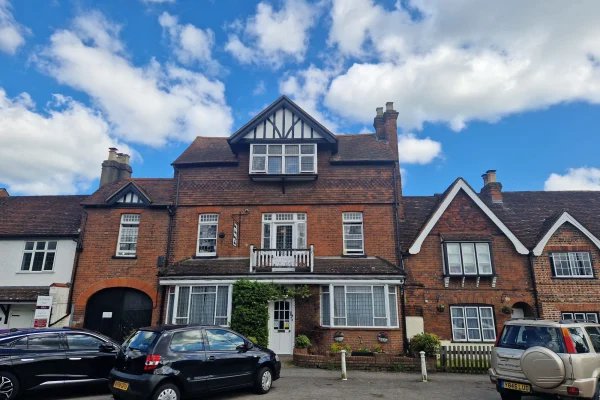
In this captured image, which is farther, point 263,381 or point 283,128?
point 283,128

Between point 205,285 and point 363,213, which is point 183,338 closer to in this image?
point 205,285

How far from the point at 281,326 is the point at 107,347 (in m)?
7.55

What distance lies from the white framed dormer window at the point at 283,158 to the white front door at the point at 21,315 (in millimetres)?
11680

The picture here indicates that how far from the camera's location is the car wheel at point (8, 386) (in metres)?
7.96

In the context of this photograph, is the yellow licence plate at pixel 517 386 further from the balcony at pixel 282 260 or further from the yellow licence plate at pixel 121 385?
the balcony at pixel 282 260

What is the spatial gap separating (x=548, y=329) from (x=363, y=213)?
Answer: 10.0 m

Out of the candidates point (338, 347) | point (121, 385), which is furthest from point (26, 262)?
point (338, 347)

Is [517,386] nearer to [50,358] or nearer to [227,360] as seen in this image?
[227,360]

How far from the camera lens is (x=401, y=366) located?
12.8m

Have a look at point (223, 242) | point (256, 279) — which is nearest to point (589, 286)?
point (256, 279)

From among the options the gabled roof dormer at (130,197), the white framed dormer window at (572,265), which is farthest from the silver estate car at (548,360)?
the gabled roof dormer at (130,197)

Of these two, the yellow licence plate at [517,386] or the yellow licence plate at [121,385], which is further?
the yellow licence plate at [517,386]

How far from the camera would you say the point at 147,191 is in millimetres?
18422

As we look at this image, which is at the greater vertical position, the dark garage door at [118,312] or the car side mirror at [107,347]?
the dark garage door at [118,312]
